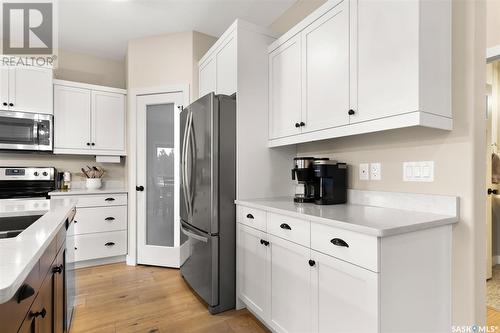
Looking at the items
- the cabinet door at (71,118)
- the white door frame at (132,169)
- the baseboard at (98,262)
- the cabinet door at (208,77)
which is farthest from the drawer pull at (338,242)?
the cabinet door at (71,118)

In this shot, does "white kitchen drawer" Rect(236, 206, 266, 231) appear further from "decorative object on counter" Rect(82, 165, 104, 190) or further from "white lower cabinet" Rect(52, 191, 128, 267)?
"decorative object on counter" Rect(82, 165, 104, 190)

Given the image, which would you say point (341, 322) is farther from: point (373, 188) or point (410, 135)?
point (410, 135)

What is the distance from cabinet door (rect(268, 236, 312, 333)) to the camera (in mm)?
1547

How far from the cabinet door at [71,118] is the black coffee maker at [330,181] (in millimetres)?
3097

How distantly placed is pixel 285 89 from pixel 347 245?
1.39 meters

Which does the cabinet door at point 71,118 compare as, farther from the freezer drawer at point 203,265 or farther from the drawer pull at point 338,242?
the drawer pull at point 338,242

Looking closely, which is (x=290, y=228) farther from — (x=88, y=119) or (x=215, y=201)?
(x=88, y=119)

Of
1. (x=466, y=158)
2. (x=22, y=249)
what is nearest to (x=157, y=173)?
(x=22, y=249)

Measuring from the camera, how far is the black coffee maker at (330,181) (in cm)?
189

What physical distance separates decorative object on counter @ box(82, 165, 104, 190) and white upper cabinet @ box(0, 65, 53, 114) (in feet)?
2.81

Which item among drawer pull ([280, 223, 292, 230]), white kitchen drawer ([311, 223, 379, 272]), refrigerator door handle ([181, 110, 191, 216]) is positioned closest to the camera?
white kitchen drawer ([311, 223, 379, 272])

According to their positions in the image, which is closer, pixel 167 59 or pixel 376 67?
pixel 376 67

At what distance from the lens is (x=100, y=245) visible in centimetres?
335

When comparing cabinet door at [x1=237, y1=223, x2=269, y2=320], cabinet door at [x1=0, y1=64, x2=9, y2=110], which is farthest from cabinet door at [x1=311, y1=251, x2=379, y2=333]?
cabinet door at [x1=0, y1=64, x2=9, y2=110]
